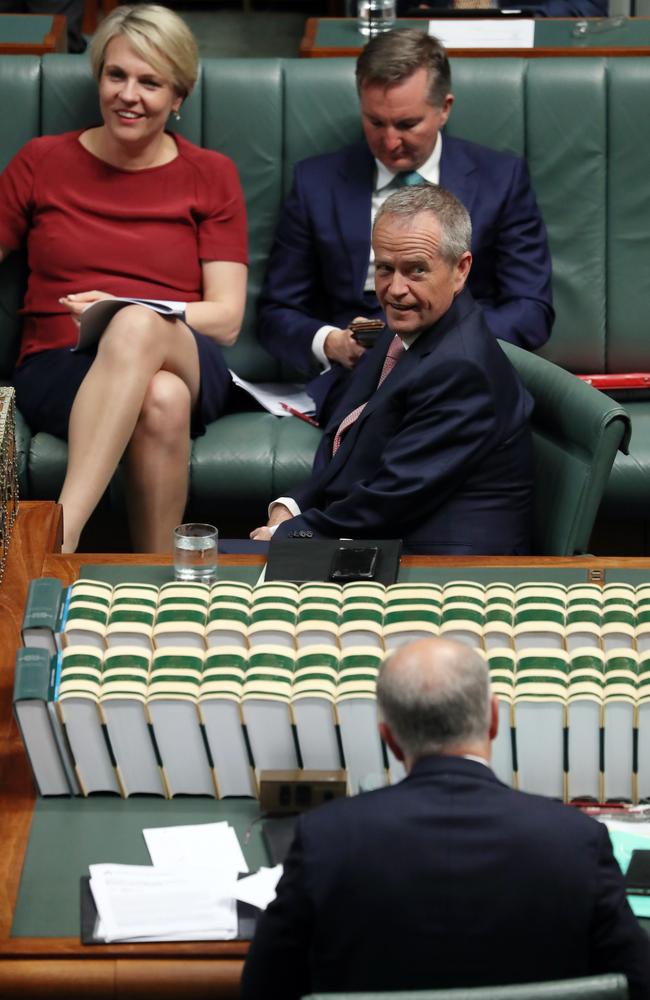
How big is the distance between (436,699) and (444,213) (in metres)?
1.59

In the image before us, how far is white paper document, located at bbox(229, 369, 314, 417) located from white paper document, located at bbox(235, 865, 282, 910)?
2.26m

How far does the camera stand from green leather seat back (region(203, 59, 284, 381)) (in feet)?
13.3

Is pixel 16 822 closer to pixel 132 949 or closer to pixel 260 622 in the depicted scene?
pixel 132 949

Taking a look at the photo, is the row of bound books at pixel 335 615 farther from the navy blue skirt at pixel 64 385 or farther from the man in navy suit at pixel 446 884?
the navy blue skirt at pixel 64 385

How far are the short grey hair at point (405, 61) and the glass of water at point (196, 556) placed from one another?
1777mm

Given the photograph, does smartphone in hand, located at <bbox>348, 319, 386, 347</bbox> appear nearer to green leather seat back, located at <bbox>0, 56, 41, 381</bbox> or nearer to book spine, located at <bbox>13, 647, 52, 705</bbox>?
green leather seat back, located at <bbox>0, 56, 41, 381</bbox>

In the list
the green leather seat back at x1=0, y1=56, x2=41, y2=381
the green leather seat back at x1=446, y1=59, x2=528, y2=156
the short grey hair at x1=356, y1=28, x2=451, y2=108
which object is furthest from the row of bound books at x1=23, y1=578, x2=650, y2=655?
the green leather seat back at x1=446, y1=59, x2=528, y2=156

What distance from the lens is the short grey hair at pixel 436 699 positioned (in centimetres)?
147

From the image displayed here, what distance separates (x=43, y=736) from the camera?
184 centimetres

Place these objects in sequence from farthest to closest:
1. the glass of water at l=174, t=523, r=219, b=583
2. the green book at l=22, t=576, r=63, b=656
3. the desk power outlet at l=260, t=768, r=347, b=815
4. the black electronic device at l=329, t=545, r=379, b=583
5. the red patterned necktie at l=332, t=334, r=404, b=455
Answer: the red patterned necktie at l=332, t=334, r=404, b=455
the glass of water at l=174, t=523, r=219, b=583
the black electronic device at l=329, t=545, r=379, b=583
the green book at l=22, t=576, r=63, b=656
the desk power outlet at l=260, t=768, r=347, b=815

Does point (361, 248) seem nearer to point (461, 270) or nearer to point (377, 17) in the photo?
point (377, 17)

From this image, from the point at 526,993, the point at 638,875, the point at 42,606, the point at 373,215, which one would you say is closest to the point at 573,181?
the point at 373,215

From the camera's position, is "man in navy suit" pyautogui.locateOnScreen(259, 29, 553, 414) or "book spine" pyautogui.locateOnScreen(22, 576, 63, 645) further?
"man in navy suit" pyautogui.locateOnScreen(259, 29, 553, 414)

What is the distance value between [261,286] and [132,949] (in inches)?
108
